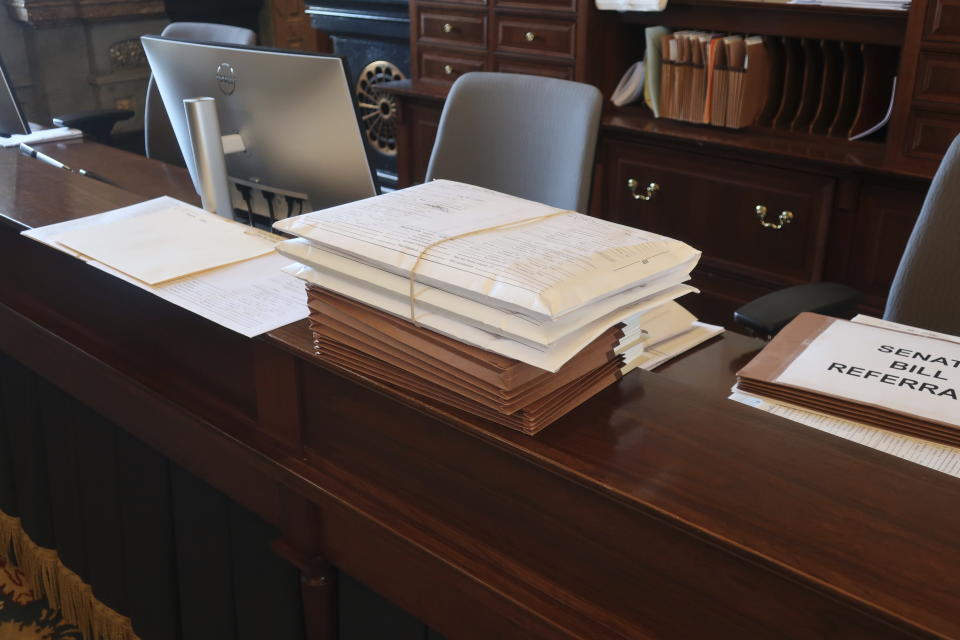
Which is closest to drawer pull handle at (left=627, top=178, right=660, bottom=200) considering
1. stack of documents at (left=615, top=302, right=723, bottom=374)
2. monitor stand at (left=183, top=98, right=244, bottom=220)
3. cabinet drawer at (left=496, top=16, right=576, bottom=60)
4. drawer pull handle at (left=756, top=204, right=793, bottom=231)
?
drawer pull handle at (left=756, top=204, right=793, bottom=231)

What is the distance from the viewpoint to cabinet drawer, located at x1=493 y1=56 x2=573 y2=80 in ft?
10.3

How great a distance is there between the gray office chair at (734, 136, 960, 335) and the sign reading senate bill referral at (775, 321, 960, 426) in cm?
40

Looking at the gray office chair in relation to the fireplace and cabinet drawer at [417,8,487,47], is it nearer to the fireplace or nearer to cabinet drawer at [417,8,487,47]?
cabinet drawer at [417,8,487,47]

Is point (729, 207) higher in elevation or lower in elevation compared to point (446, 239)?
lower

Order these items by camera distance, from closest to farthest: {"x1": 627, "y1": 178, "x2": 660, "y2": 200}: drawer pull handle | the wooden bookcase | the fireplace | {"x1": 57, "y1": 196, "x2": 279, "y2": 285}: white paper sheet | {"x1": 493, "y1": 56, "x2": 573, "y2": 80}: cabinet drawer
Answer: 1. {"x1": 57, "y1": 196, "x2": 279, "y2": 285}: white paper sheet
2. the wooden bookcase
3. {"x1": 627, "y1": 178, "x2": 660, "y2": 200}: drawer pull handle
4. {"x1": 493, "y1": 56, "x2": 573, "y2": 80}: cabinet drawer
5. the fireplace

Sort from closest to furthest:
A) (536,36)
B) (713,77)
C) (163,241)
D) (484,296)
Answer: (484,296) < (163,241) < (713,77) < (536,36)

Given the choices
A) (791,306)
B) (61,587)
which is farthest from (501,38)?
(61,587)

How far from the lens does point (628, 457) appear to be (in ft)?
2.72

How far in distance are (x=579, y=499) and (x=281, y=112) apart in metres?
0.99

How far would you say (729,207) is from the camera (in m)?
2.86

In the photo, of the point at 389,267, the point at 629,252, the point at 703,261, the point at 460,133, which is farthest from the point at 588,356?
the point at 703,261

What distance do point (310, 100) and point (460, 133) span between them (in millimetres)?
651

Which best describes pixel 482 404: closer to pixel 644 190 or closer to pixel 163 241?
pixel 163 241

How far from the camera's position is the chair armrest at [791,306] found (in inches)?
58.5
